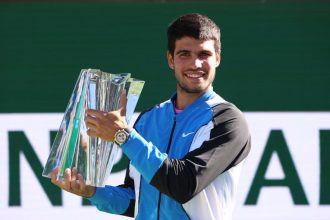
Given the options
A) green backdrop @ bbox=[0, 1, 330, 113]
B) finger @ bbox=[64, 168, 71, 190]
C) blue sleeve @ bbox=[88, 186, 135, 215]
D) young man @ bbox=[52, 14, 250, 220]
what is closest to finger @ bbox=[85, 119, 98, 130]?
young man @ bbox=[52, 14, 250, 220]

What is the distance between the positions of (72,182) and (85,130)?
0.15 metres

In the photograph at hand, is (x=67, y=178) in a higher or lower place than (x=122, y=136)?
lower

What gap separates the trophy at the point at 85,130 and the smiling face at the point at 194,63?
142mm

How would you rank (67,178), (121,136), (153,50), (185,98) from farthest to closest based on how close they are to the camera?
(153,50) < (185,98) < (67,178) < (121,136)

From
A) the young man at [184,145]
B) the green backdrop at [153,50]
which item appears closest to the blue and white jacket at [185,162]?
the young man at [184,145]

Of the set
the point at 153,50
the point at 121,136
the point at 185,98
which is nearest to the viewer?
the point at 121,136

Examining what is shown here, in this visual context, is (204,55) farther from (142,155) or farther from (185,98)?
(142,155)

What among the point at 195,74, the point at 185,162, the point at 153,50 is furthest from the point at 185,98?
the point at 153,50

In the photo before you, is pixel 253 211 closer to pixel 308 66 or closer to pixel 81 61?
pixel 308 66

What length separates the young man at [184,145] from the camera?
1.99 m

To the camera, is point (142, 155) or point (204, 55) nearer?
point (142, 155)

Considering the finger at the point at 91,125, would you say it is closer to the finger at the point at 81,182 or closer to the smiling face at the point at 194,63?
the finger at the point at 81,182

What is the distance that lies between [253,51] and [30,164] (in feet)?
4.11

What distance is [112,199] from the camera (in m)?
2.29
